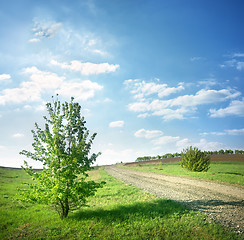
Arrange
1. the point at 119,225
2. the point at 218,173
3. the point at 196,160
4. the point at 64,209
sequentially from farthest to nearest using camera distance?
the point at 196,160 < the point at 218,173 < the point at 64,209 < the point at 119,225

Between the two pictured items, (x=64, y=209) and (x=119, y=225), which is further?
(x=64, y=209)

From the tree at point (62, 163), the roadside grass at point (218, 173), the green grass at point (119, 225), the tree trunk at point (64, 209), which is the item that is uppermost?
the tree at point (62, 163)

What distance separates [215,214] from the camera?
30.3 feet

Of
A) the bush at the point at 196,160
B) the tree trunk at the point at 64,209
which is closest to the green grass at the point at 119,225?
the tree trunk at the point at 64,209

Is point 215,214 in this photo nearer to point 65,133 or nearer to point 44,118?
point 65,133

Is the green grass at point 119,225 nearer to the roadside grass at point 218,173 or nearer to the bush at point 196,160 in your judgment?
the roadside grass at point 218,173

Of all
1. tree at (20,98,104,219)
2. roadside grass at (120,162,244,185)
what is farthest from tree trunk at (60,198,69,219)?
roadside grass at (120,162,244,185)

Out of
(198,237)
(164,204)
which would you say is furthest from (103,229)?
(164,204)

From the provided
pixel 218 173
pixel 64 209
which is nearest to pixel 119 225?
pixel 64 209

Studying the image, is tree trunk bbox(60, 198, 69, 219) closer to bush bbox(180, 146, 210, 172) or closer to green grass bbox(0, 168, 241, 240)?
green grass bbox(0, 168, 241, 240)

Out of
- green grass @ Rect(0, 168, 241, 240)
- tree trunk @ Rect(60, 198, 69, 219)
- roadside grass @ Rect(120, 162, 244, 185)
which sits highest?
tree trunk @ Rect(60, 198, 69, 219)

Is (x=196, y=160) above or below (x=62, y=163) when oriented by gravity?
below

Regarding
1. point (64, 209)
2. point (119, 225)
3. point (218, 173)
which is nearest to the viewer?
point (119, 225)

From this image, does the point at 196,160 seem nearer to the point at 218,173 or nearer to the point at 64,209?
the point at 218,173
